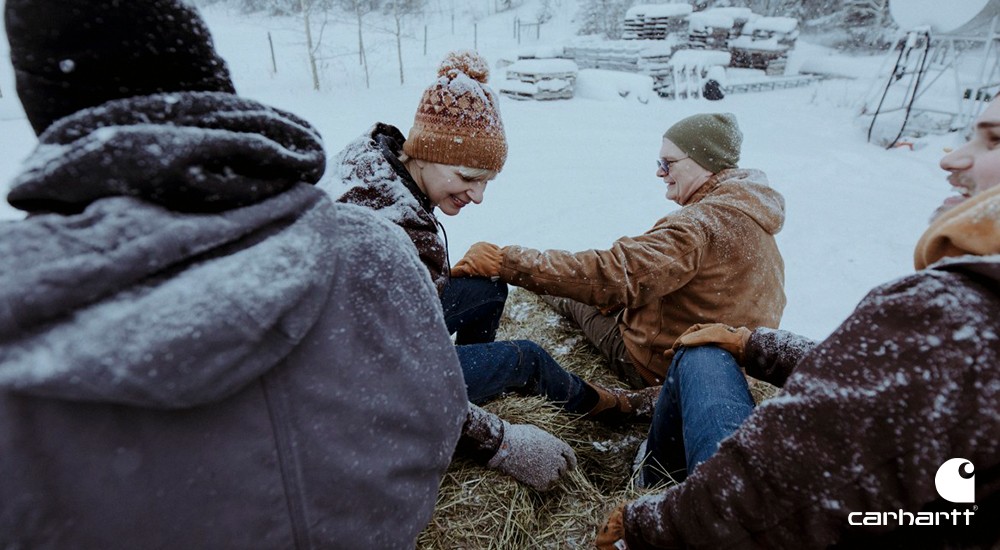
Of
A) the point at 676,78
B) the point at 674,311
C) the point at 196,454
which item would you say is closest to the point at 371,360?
the point at 196,454

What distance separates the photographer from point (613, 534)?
1.39m

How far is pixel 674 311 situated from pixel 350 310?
189 cm

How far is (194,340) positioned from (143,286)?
0.08m

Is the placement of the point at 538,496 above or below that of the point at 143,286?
below

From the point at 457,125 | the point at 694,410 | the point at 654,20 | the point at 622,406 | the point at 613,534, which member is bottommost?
the point at 622,406

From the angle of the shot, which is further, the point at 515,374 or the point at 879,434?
the point at 515,374

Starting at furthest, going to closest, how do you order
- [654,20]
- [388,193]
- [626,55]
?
[654,20] < [626,55] < [388,193]

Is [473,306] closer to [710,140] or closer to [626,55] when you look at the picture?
[710,140]

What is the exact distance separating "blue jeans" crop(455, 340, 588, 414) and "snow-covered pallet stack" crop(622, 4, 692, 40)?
15.0m

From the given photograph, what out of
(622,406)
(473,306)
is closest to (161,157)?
(473,306)

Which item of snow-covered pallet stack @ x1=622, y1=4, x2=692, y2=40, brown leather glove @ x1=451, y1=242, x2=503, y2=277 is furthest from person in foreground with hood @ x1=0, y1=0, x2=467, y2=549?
snow-covered pallet stack @ x1=622, y1=4, x2=692, y2=40

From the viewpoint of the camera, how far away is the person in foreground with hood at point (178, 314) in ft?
1.80

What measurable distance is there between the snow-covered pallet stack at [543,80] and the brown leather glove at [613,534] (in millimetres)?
10434

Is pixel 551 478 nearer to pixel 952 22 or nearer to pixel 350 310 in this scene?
pixel 350 310
